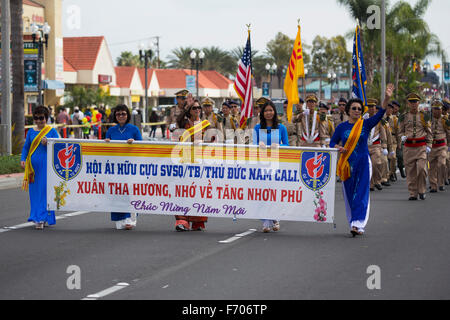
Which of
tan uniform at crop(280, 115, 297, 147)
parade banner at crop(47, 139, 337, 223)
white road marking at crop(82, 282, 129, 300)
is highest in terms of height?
tan uniform at crop(280, 115, 297, 147)

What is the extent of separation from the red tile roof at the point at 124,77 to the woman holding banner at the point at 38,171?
59.2 metres

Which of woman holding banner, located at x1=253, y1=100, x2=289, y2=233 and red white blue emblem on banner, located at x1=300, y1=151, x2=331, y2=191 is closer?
red white blue emblem on banner, located at x1=300, y1=151, x2=331, y2=191

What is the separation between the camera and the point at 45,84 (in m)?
48.5

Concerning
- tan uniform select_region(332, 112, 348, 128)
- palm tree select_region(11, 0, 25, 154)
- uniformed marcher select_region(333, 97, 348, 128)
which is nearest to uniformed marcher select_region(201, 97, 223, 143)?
uniformed marcher select_region(333, 97, 348, 128)

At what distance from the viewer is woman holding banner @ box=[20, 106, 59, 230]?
11.6 metres

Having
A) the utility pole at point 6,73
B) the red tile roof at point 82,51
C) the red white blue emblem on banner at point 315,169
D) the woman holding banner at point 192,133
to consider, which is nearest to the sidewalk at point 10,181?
the utility pole at point 6,73

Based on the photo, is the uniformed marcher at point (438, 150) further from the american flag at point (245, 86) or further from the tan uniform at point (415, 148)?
the american flag at point (245, 86)

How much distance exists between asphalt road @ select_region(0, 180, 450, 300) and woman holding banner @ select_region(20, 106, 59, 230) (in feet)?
0.69

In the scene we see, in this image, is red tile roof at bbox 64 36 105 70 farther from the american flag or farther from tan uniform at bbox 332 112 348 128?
the american flag

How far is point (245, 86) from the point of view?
58.6 feet

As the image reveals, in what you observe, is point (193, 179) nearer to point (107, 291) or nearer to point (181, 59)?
point (107, 291)

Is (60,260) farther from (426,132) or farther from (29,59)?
Result: (29,59)

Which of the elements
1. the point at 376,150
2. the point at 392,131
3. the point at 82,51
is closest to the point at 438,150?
the point at 376,150
